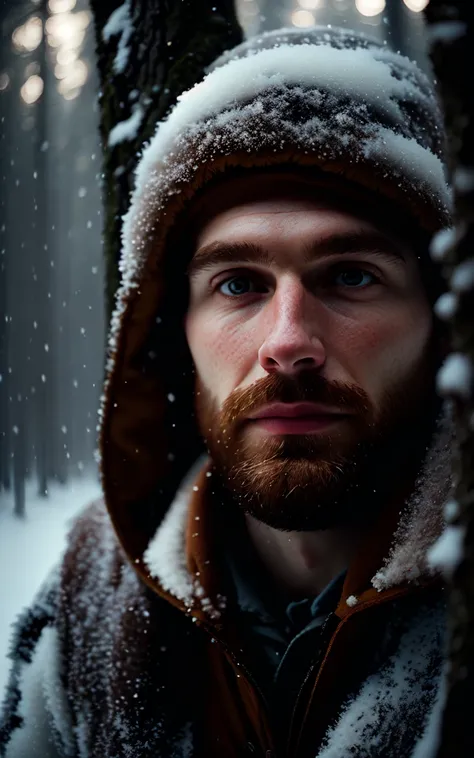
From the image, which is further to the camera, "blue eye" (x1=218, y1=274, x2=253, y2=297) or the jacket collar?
"blue eye" (x1=218, y1=274, x2=253, y2=297)

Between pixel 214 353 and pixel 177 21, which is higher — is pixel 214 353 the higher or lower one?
the lower one

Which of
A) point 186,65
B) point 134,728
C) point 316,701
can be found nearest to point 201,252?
point 186,65

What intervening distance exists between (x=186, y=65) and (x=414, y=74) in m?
0.84

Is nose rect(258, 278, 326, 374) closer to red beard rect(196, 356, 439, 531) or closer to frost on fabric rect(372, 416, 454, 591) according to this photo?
red beard rect(196, 356, 439, 531)

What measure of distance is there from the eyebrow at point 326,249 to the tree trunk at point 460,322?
846 mm

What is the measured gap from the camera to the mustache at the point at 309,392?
148 centimetres

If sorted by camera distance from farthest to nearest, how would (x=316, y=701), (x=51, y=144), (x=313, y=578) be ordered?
(x=51, y=144)
(x=313, y=578)
(x=316, y=701)

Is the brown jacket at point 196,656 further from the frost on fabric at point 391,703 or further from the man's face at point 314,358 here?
the man's face at point 314,358

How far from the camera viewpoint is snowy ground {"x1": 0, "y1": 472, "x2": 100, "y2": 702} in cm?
411

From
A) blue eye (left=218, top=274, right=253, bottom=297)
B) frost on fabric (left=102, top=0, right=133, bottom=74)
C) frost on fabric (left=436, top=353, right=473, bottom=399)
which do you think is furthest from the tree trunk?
frost on fabric (left=102, top=0, right=133, bottom=74)

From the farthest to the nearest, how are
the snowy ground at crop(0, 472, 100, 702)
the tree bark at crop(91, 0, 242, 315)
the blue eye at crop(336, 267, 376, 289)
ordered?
the snowy ground at crop(0, 472, 100, 702), the tree bark at crop(91, 0, 242, 315), the blue eye at crop(336, 267, 376, 289)

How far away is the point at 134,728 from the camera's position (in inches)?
68.4

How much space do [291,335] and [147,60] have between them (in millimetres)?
1424

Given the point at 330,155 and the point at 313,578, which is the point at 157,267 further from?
the point at 313,578
